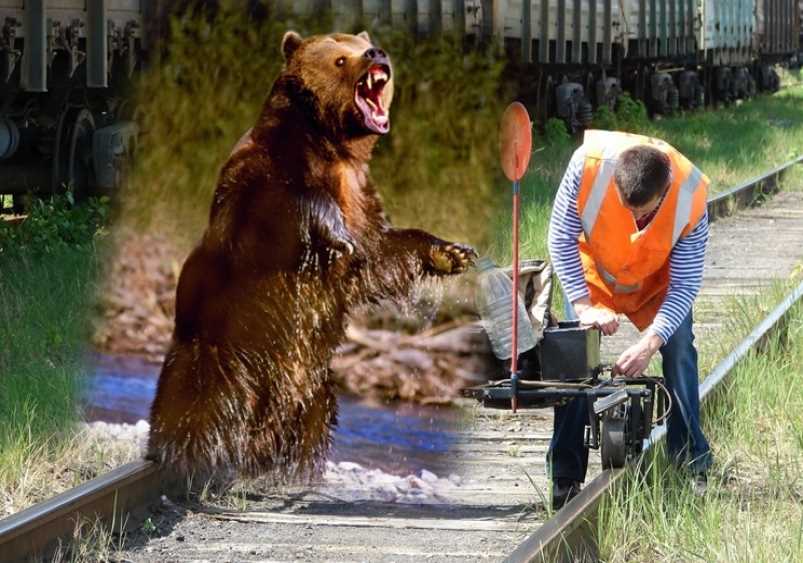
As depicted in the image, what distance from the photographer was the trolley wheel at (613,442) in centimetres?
464

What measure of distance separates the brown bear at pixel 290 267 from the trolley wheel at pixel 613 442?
5.05 ft

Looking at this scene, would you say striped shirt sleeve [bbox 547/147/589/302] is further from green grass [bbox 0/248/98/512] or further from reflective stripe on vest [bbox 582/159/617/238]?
green grass [bbox 0/248/98/512]

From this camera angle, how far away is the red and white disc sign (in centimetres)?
316

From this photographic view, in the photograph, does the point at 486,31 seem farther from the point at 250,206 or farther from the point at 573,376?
the point at 573,376

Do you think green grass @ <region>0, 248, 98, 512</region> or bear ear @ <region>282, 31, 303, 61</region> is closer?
bear ear @ <region>282, 31, 303, 61</region>

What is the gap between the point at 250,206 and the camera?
9.81 ft

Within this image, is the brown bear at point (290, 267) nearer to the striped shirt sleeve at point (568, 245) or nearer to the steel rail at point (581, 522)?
the steel rail at point (581, 522)

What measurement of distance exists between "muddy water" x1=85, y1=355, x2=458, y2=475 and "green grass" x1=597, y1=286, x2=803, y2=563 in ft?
3.29

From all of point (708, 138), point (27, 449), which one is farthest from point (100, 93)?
point (708, 138)

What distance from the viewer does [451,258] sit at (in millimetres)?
3027

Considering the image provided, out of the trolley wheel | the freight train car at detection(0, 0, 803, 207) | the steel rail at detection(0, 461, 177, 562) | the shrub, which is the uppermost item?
the freight train car at detection(0, 0, 803, 207)

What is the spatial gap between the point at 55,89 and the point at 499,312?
7374 millimetres

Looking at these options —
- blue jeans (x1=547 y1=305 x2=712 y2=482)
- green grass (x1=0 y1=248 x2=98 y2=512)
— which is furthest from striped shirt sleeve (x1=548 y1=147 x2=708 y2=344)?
green grass (x1=0 y1=248 x2=98 y2=512)

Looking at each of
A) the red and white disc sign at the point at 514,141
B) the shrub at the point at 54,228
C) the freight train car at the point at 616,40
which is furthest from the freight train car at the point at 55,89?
the red and white disc sign at the point at 514,141
